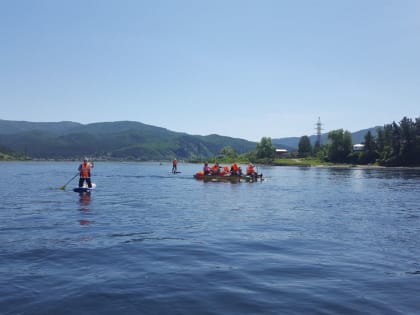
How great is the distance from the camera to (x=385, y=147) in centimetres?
15588

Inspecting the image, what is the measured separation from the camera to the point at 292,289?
432 inches

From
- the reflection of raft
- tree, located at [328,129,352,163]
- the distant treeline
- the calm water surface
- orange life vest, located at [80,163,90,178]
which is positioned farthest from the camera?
tree, located at [328,129,352,163]


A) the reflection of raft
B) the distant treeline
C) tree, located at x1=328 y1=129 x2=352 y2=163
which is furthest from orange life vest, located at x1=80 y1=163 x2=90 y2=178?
tree, located at x1=328 y1=129 x2=352 y2=163

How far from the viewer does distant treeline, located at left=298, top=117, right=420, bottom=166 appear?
149m

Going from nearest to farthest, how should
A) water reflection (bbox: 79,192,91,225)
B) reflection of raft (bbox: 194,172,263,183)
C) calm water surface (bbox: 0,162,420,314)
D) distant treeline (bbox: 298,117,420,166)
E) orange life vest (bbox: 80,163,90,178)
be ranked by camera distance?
calm water surface (bbox: 0,162,420,314) → water reflection (bbox: 79,192,91,225) → orange life vest (bbox: 80,163,90,178) → reflection of raft (bbox: 194,172,263,183) → distant treeline (bbox: 298,117,420,166)

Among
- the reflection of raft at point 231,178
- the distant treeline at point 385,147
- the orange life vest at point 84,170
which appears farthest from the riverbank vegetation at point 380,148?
the orange life vest at point 84,170

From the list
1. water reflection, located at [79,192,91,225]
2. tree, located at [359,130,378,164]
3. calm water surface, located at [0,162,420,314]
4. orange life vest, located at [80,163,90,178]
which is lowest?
calm water surface, located at [0,162,420,314]

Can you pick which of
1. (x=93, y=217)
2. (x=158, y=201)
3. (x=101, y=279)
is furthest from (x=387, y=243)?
(x=158, y=201)

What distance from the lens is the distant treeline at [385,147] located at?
488 feet

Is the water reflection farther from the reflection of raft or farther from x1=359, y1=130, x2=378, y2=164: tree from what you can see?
x1=359, y1=130, x2=378, y2=164: tree

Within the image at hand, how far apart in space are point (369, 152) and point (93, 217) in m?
162

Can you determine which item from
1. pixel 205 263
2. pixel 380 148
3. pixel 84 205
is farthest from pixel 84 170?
pixel 380 148

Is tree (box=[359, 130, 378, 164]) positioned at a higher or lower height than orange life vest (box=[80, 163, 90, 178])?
higher

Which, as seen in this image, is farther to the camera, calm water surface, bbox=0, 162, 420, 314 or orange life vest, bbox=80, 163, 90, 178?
orange life vest, bbox=80, 163, 90, 178
